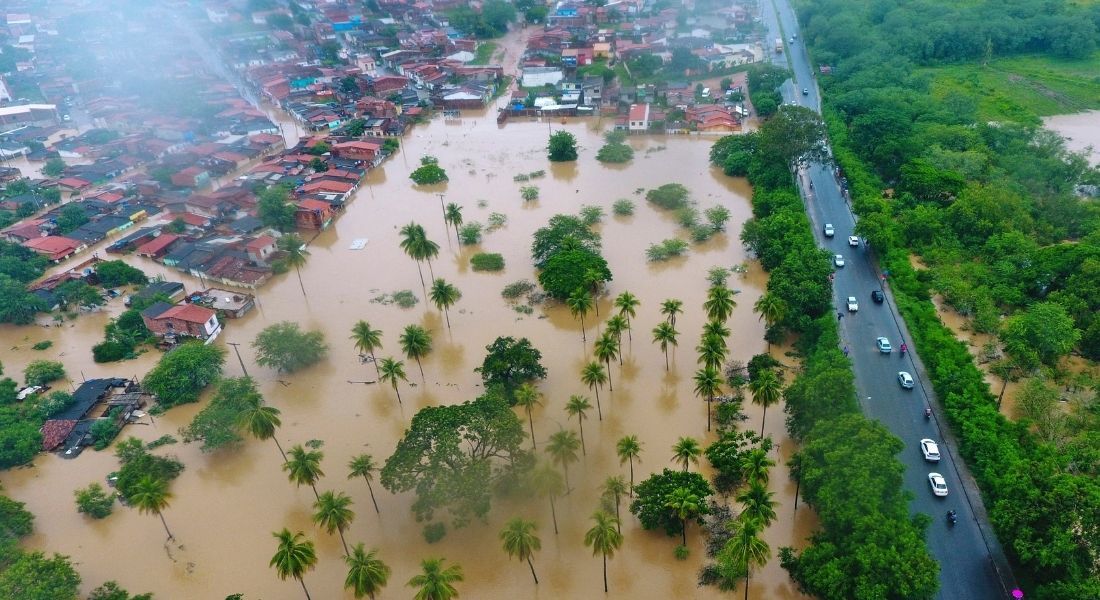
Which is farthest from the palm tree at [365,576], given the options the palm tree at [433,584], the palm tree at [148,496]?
the palm tree at [148,496]

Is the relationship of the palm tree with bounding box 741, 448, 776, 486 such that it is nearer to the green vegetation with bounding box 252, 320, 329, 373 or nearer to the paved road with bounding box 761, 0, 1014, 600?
the paved road with bounding box 761, 0, 1014, 600

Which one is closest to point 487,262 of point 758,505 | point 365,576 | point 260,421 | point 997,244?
point 260,421

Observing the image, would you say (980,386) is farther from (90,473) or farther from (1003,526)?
(90,473)

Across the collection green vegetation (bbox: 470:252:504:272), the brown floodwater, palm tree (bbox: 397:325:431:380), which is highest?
palm tree (bbox: 397:325:431:380)

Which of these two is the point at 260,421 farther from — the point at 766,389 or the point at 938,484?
the point at 938,484

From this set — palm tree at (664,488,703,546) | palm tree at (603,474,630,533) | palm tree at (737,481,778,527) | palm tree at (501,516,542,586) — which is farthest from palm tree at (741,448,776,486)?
palm tree at (501,516,542,586)
